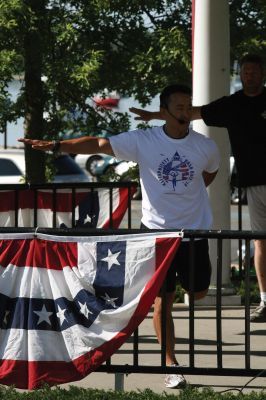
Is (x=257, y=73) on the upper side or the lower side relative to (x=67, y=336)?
upper

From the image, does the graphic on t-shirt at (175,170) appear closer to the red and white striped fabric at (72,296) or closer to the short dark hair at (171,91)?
the short dark hair at (171,91)

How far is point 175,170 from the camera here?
7094 millimetres

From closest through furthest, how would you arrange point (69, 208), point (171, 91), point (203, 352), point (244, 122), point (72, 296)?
point (72, 296) → point (171, 91) → point (203, 352) → point (244, 122) → point (69, 208)

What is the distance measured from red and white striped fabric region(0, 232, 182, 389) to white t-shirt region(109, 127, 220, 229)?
1.79ft

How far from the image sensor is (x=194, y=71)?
10.1m

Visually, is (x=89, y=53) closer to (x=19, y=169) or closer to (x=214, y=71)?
(x=214, y=71)

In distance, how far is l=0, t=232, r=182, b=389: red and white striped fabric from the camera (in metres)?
6.61

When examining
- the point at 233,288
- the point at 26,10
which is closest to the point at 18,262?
the point at 233,288

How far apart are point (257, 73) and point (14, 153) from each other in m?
18.8

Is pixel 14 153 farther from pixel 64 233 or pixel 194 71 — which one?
pixel 64 233

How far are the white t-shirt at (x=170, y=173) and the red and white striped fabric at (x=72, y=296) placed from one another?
21.4 inches

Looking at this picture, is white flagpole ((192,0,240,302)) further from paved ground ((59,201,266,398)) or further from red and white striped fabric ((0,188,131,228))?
red and white striped fabric ((0,188,131,228))

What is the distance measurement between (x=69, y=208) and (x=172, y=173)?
2396 millimetres

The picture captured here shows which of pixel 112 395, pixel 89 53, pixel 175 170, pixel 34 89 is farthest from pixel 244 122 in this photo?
pixel 34 89
